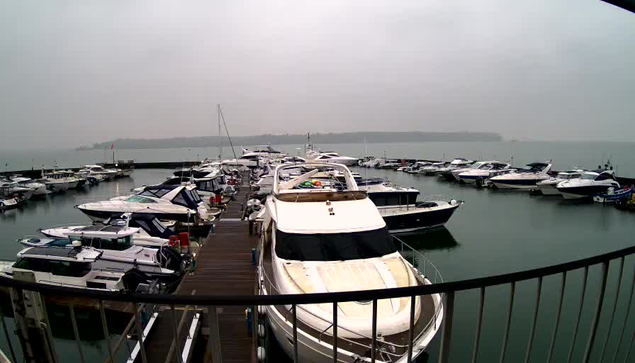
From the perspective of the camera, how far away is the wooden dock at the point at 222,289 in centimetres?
698

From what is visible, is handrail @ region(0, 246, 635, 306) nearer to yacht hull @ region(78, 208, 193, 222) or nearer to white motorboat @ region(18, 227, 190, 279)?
white motorboat @ region(18, 227, 190, 279)

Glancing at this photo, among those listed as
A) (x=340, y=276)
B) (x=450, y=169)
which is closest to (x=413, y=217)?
(x=340, y=276)

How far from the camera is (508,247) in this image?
59.8 feet

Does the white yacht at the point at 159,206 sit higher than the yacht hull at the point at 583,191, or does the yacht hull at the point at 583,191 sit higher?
the white yacht at the point at 159,206

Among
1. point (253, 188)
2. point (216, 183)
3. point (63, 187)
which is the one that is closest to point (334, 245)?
point (253, 188)

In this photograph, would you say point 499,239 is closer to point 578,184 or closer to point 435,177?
point 578,184

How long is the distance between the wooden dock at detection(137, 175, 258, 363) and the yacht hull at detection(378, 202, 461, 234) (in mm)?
8768

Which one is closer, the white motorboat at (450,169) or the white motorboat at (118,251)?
the white motorboat at (118,251)

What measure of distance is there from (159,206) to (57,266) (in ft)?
31.1

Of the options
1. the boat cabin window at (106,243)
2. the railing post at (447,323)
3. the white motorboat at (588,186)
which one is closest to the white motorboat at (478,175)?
the white motorboat at (588,186)

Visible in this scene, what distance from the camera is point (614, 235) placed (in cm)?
2044

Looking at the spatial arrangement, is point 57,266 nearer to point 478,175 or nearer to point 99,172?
point 478,175

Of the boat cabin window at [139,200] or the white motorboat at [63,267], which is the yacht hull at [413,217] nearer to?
the white motorboat at [63,267]

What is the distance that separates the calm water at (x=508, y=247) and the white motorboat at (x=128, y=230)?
11.9ft
